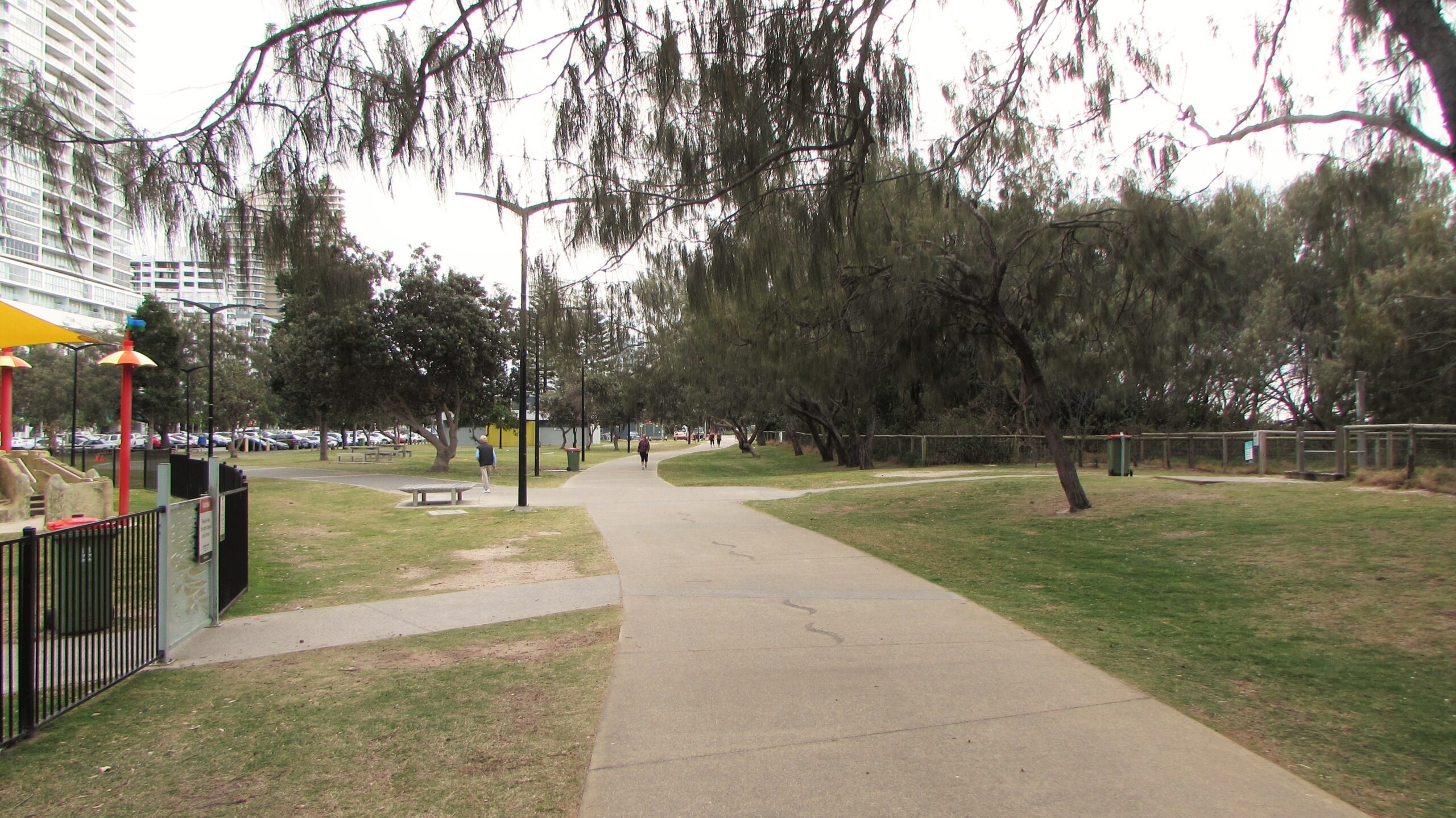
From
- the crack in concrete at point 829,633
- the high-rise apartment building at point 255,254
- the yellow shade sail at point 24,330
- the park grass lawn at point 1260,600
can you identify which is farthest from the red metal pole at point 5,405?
the crack in concrete at point 829,633

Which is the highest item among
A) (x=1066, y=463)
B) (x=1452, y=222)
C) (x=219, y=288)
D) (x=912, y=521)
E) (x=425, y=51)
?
(x=1452, y=222)

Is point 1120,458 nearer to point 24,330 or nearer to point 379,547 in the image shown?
point 379,547

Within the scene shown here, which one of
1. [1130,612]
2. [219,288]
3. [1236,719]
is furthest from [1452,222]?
A: [219,288]

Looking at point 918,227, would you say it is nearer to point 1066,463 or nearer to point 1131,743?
point 1066,463

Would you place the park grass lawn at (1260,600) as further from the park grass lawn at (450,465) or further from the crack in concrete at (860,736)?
the park grass lawn at (450,465)

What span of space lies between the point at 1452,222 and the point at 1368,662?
1788 cm

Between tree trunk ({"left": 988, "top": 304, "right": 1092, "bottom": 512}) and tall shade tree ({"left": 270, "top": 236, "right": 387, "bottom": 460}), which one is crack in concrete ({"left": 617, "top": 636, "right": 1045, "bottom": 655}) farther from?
tall shade tree ({"left": 270, "top": 236, "right": 387, "bottom": 460})

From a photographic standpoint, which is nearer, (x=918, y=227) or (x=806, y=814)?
(x=806, y=814)

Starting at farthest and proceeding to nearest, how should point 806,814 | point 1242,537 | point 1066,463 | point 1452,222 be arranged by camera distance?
point 1452,222 < point 1066,463 < point 1242,537 < point 806,814

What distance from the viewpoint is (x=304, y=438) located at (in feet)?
264

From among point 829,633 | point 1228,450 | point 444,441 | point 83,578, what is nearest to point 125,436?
point 83,578

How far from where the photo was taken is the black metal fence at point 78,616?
4562 mm

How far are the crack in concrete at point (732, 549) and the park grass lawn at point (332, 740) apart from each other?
4.69 m

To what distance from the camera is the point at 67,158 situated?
5688mm
